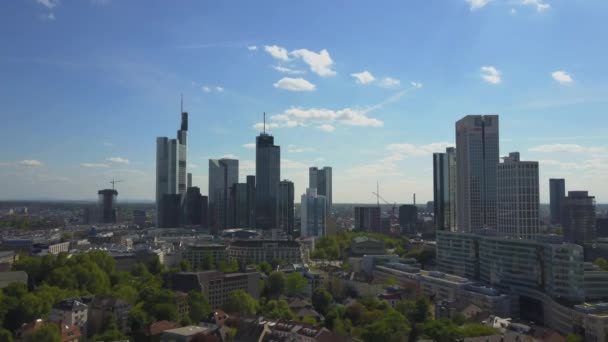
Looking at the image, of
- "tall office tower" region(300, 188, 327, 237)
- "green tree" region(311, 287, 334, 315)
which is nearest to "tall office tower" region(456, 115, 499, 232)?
"tall office tower" region(300, 188, 327, 237)

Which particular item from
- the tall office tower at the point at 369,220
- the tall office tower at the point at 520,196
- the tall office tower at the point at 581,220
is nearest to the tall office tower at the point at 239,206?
the tall office tower at the point at 369,220

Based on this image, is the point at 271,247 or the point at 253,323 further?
the point at 271,247

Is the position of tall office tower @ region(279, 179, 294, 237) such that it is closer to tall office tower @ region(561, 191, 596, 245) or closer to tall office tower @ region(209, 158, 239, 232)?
tall office tower @ region(209, 158, 239, 232)

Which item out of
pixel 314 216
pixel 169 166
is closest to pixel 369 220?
pixel 314 216

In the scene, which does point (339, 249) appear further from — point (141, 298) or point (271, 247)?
point (141, 298)

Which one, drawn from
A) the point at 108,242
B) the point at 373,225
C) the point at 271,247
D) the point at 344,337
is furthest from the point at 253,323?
the point at 373,225

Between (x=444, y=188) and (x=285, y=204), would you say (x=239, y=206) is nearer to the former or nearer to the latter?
(x=285, y=204)
